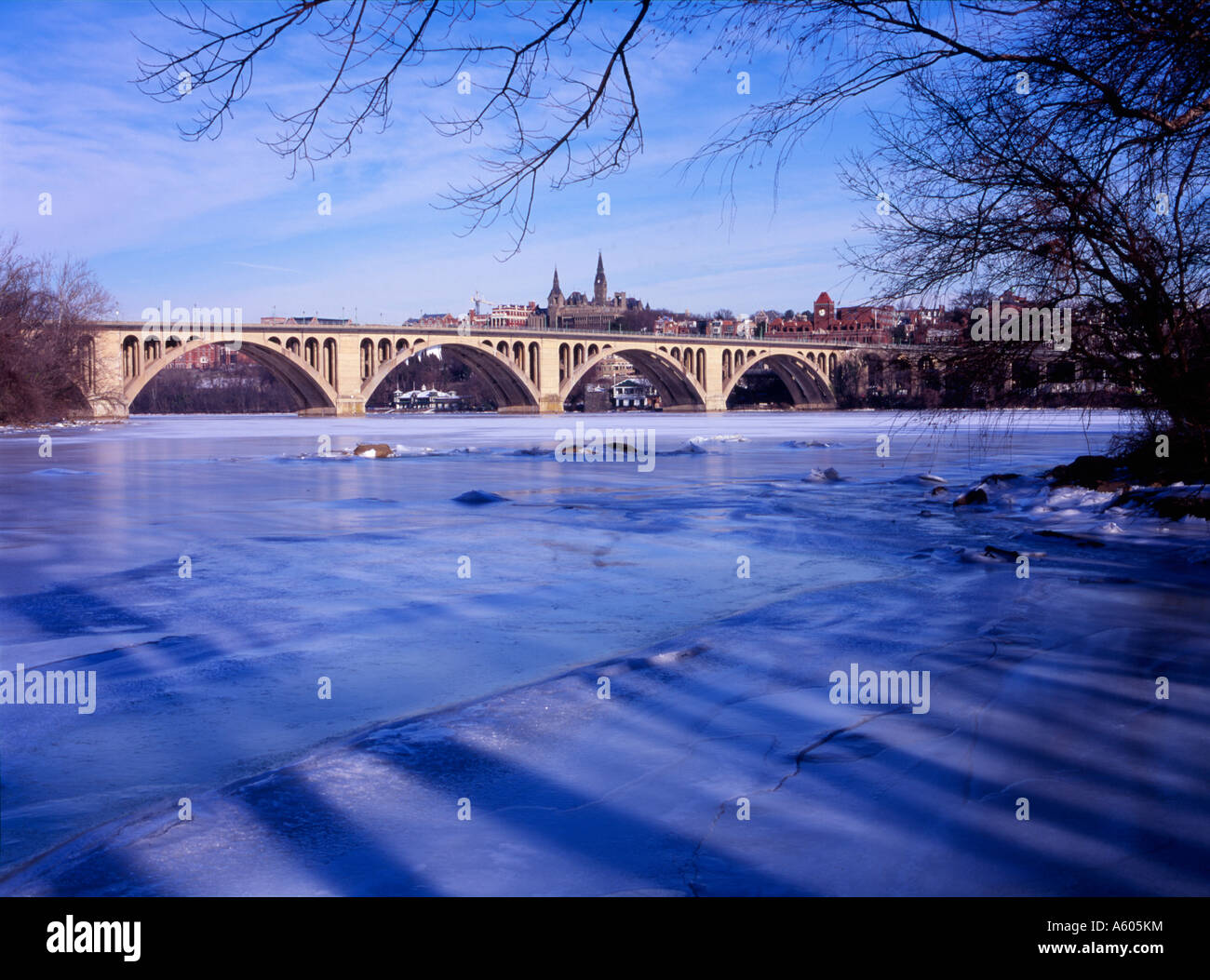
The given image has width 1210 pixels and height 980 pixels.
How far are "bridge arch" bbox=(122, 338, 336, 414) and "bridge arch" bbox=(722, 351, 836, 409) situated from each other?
3820cm

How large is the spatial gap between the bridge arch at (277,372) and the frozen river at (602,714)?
53543 mm

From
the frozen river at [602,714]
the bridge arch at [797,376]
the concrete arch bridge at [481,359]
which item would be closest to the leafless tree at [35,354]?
the concrete arch bridge at [481,359]

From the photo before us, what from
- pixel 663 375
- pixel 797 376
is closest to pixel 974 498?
pixel 663 375

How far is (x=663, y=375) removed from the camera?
8794cm

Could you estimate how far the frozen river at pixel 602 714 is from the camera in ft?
8.64

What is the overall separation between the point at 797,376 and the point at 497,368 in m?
34.7

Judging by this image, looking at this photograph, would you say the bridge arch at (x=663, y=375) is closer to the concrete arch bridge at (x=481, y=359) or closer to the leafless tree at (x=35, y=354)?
the concrete arch bridge at (x=481, y=359)

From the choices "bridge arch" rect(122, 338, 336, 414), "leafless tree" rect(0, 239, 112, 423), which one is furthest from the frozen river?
"bridge arch" rect(122, 338, 336, 414)

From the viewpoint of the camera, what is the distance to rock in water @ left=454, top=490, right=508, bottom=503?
12680 mm

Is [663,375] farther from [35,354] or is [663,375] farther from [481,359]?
[35,354]

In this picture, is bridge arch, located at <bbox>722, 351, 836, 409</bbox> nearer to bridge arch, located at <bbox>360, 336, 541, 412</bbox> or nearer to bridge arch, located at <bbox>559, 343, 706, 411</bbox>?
bridge arch, located at <bbox>559, 343, 706, 411</bbox>
